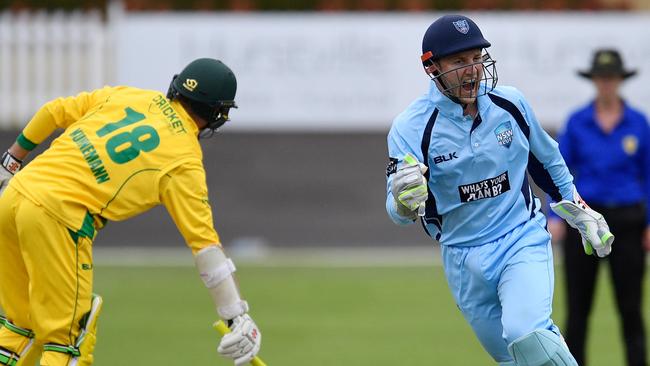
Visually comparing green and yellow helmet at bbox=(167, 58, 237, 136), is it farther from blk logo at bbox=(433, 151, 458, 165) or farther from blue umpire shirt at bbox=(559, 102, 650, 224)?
blue umpire shirt at bbox=(559, 102, 650, 224)

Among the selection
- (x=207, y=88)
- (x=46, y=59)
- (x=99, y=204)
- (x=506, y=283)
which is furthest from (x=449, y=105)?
(x=46, y=59)

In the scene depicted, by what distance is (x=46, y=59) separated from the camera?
17.4 metres

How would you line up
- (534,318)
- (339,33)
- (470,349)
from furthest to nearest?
1. (339,33)
2. (470,349)
3. (534,318)

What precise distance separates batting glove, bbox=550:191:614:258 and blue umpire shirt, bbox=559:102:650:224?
7.64 ft

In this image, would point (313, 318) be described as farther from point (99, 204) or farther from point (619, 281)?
point (99, 204)

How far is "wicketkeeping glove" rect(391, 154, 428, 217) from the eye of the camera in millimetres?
5910

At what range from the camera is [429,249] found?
17.0m

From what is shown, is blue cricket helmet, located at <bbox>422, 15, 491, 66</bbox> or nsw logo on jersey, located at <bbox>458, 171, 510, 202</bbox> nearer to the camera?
blue cricket helmet, located at <bbox>422, 15, 491, 66</bbox>

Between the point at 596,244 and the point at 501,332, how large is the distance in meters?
0.73

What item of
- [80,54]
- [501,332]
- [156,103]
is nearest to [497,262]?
[501,332]

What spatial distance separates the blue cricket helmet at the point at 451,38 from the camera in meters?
6.35

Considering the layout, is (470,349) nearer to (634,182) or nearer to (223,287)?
(634,182)

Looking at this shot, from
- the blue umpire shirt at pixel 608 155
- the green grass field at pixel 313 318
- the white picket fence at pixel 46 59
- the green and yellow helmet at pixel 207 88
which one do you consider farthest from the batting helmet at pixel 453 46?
the white picket fence at pixel 46 59

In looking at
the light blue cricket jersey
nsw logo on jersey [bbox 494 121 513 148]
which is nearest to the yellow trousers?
the light blue cricket jersey
